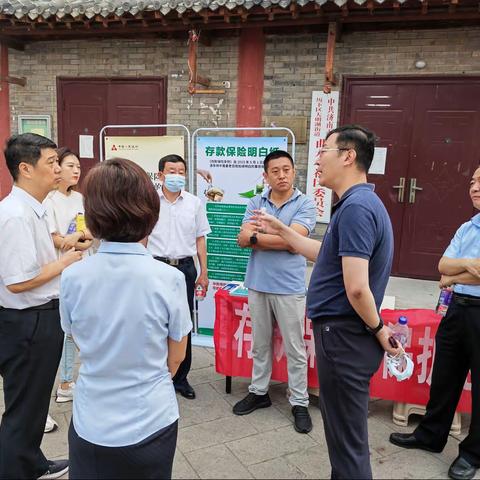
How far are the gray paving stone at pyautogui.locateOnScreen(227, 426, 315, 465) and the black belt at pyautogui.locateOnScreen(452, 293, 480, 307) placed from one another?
3.99 feet

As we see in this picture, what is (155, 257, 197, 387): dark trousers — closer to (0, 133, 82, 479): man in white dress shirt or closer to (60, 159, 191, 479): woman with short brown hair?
(0, 133, 82, 479): man in white dress shirt

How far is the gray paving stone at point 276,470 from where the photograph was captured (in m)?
2.54

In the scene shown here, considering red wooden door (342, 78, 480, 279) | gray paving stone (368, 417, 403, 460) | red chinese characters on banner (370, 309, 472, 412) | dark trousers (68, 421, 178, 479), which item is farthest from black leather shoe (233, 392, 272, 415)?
red wooden door (342, 78, 480, 279)

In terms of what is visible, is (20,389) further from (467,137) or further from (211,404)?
(467,137)

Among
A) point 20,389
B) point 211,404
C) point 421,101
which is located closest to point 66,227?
point 20,389

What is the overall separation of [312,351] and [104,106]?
18.6ft

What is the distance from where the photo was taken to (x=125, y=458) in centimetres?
145

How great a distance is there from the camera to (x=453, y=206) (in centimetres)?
618

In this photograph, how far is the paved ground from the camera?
2.59 m

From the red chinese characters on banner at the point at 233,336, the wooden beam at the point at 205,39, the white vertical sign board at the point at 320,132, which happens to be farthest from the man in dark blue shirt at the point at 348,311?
the wooden beam at the point at 205,39

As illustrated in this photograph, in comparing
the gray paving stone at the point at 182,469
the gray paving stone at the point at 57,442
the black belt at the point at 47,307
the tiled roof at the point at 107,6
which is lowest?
the gray paving stone at the point at 57,442

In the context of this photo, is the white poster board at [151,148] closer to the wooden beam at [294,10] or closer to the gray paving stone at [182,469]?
the wooden beam at [294,10]

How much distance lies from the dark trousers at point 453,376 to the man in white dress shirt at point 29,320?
2.07m

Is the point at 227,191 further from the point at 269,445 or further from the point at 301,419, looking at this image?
the point at 269,445
